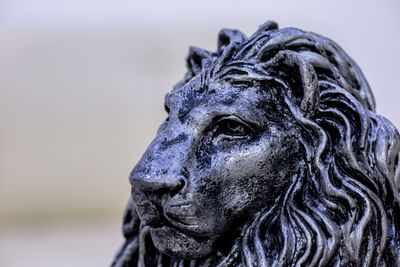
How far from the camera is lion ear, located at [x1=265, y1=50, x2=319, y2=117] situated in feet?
2.20

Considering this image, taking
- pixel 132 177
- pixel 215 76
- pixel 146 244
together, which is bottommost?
pixel 146 244

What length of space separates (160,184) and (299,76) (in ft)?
0.69

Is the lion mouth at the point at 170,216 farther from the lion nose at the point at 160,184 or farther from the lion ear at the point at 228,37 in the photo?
the lion ear at the point at 228,37

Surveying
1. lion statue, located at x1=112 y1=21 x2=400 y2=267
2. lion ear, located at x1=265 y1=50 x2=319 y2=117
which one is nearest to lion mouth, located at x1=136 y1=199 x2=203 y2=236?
lion statue, located at x1=112 y1=21 x2=400 y2=267

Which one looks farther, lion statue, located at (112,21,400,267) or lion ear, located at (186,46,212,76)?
lion ear, located at (186,46,212,76)

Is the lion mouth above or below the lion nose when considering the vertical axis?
below

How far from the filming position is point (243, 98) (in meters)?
0.68

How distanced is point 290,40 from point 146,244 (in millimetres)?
337

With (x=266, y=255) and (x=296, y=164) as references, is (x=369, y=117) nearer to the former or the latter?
(x=296, y=164)

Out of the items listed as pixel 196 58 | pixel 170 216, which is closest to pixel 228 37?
pixel 196 58

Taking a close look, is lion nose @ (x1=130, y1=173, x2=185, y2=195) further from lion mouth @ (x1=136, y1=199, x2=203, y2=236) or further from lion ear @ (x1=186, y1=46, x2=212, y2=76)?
lion ear @ (x1=186, y1=46, x2=212, y2=76)

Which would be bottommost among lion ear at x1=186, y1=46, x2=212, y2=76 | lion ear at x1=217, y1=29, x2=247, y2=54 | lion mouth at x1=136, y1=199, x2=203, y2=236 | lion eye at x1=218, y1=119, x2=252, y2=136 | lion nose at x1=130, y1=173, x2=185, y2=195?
lion mouth at x1=136, y1=199, x2=203, y2=236

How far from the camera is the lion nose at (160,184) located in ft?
2.14

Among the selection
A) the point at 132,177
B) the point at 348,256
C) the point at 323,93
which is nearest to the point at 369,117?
the point at 323,93
